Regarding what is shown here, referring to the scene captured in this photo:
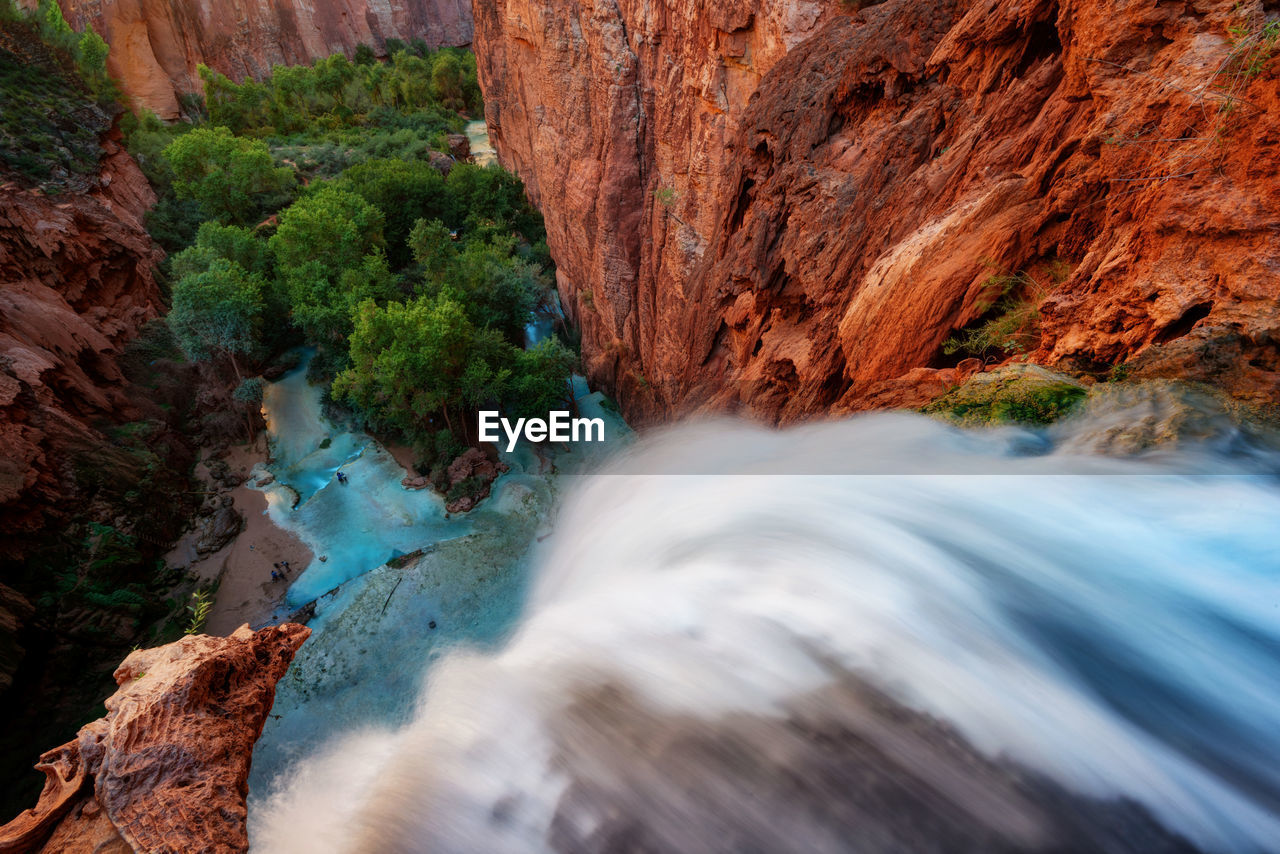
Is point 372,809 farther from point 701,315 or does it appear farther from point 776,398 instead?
point 701,315

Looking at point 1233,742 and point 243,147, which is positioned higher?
point 243,147

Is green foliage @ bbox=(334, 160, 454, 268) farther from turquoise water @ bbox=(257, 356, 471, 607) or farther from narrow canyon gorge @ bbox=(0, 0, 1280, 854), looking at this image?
narrow canyon gorge @ bbox=(0, 0, 1280, 854)

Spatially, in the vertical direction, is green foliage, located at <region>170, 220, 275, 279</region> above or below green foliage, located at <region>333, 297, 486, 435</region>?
above

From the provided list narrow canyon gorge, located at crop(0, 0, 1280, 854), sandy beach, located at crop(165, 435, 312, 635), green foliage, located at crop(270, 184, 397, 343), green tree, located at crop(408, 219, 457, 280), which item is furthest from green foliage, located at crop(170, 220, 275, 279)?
sandy beach, located at crop(165, 435, 312, 635)

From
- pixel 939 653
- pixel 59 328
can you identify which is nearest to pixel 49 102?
pixel 59 328

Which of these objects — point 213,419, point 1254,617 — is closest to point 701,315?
point 1254,617

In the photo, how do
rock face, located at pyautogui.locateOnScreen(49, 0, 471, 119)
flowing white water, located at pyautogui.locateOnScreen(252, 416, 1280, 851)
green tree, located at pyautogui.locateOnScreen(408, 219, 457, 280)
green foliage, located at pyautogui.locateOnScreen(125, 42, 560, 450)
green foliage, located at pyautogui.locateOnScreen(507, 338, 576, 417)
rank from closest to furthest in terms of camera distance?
flowing white water, located at pyautogui.locateOnScreen(252, 416, 1280, 851), green foliage, located at pyautogui.locateOnScreen(125, 42, 560, 450), green foliage, located at pyautogui.locateOnScreen(507, 338, 576, 417), green tree, located at pyautogui.locateOnScreen(408, 219, 457, 280), rock face, located at pyautogui.locateOnScreen(49, 0, 471, 119)
